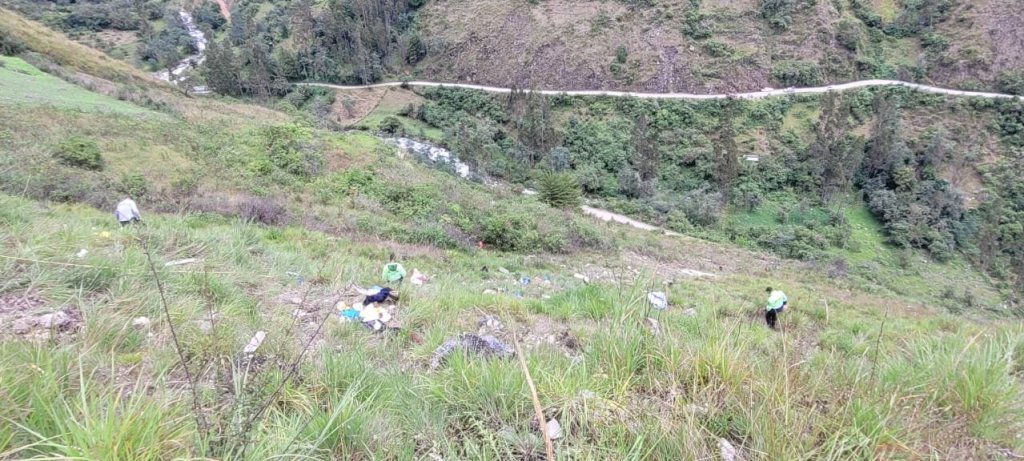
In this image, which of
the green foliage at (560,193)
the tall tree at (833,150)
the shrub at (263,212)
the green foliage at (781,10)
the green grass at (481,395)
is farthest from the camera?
the green foliage at (781,10)

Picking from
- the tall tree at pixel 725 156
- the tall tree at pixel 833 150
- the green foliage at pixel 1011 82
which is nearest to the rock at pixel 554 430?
the tall tree at pixel 725 156

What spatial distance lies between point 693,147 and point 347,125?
31601mm

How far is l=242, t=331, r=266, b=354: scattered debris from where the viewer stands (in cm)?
250

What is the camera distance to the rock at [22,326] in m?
2.33

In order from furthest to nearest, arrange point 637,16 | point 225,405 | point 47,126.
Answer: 1. point 637,16
2. point 47,126
3. point 225,405

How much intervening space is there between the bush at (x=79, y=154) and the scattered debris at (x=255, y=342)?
12.8 meters

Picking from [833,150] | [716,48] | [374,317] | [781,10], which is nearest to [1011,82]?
[833,150]

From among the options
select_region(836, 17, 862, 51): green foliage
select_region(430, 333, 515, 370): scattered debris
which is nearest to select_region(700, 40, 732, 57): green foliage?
select_region(836, 17, 862, 51): green foliage

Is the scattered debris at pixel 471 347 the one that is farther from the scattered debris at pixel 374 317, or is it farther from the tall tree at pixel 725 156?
the tall tree at pixel 725 156

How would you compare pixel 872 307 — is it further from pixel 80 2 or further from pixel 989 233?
pixel 80 2

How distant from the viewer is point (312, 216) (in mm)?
11484

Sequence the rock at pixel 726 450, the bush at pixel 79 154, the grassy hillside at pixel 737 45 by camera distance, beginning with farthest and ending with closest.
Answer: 1. the grassy hillside at pixel 737 45
2. the bush at pixel 79 154
3. the rock at pixel 726 450

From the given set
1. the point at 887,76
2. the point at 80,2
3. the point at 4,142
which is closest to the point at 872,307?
the point at 4,142

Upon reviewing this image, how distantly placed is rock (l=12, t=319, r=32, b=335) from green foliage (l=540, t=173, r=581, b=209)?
77.6 ft
